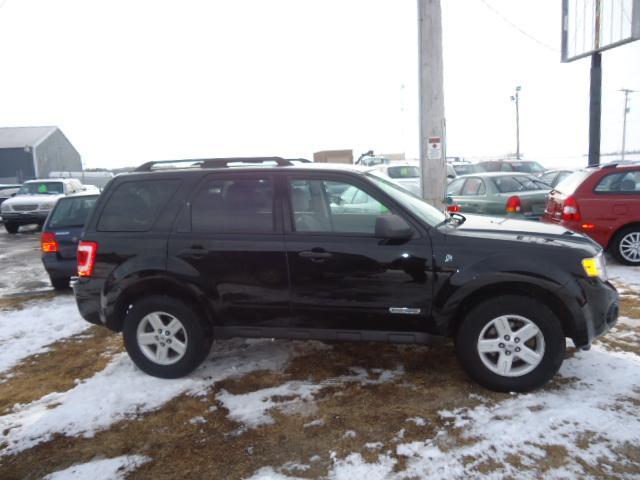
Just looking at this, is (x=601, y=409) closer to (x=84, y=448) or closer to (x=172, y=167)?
(x=84, y=448)

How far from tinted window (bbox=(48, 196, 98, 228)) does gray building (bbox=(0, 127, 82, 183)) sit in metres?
42.9

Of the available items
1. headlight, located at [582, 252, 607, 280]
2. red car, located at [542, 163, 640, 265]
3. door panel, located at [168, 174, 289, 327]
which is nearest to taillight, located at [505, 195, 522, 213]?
red car, located at [542, 163, 640, 265]

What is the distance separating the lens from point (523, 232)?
3775mm

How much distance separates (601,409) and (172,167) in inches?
158

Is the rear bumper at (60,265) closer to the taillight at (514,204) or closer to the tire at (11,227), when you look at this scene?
the taillight at (514,204)

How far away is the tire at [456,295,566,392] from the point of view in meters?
3.45

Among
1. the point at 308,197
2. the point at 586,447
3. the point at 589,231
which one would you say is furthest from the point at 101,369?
the point at 589,231

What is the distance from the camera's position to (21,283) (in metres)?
8.30

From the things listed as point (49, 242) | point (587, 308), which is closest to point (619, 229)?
point (587, 308)

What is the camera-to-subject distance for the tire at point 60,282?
7.19m

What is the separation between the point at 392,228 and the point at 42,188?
17.3 meters

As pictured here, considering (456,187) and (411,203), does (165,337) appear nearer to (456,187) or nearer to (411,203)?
(411,203)

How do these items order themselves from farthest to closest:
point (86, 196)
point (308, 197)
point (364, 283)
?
point (86, 196) < point (308, 197) < point (364, 283)

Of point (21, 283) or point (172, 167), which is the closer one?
point (172, 167)
